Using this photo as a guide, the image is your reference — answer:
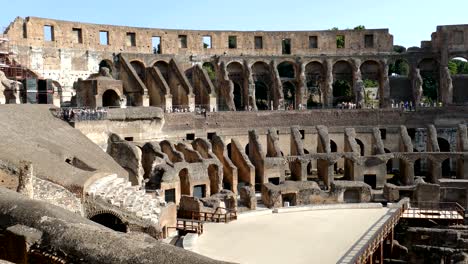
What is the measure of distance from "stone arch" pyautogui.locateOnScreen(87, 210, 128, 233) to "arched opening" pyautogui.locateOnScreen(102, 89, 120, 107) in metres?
15.1

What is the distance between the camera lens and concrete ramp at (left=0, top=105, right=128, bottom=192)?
17516 millimetres

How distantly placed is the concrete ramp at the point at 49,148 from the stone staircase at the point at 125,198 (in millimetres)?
415

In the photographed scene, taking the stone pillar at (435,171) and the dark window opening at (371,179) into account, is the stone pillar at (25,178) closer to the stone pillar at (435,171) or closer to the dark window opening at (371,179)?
the dark window opening at (371,179)

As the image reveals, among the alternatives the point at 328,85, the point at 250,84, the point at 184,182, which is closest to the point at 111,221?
the point at 184,182

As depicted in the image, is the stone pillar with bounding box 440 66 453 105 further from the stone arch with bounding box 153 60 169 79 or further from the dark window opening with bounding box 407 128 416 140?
the stone arch with bounding box 153 60 169 79

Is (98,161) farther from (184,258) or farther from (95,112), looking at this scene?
(184,258)

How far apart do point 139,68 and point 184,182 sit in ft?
45.5

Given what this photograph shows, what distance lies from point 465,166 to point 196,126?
1730 cm

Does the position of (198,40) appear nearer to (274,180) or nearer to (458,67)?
(274,180)

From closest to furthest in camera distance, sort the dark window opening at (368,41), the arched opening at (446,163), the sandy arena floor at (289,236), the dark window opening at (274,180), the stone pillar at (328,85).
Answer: the sandy arena floor at (289,236)
the dark window opening at (274,180)
the arched opening at (446,163)
the stone pillar at (328,85)
the dark window opening at (368,41)

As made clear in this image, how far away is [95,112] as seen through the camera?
29000 mm

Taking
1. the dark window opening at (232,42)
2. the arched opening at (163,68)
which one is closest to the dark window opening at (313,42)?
the dark window opening at (232,42)

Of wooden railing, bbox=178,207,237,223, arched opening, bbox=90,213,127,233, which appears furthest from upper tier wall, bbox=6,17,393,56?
arched opening, bbox=90,213,127,233

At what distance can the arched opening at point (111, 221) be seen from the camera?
18875 mm
